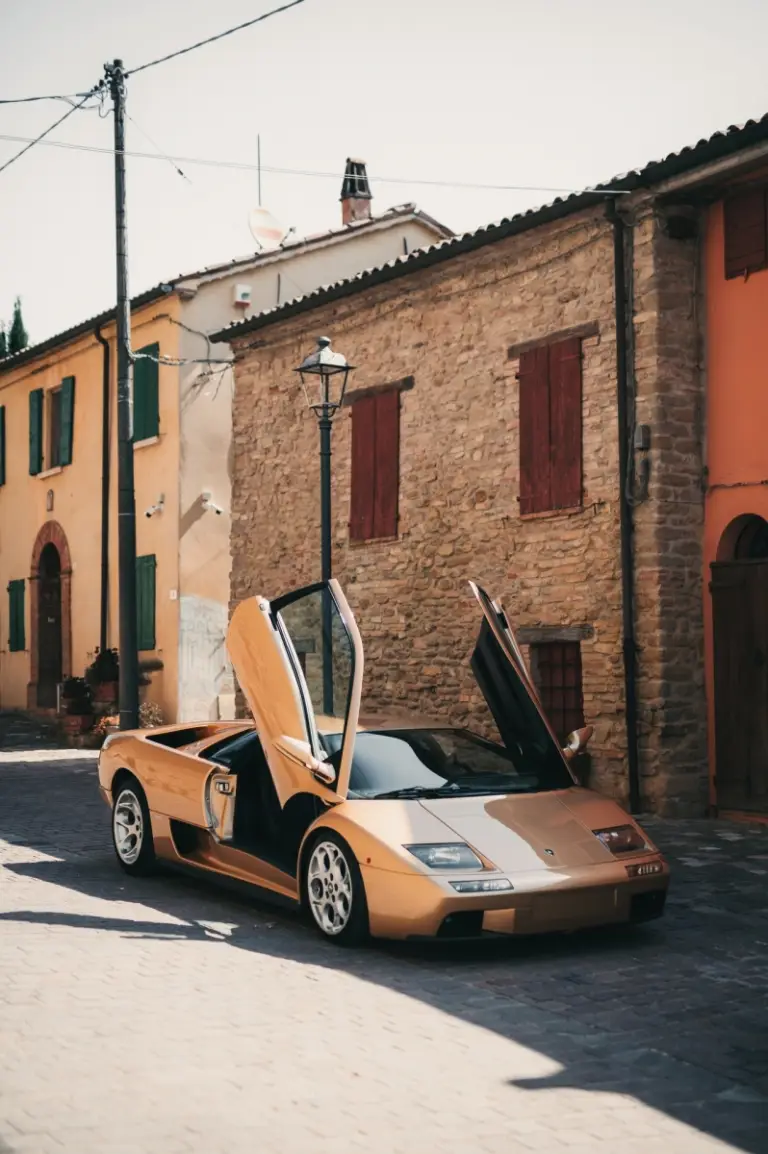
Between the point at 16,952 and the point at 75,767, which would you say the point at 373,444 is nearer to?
the point at 75,767

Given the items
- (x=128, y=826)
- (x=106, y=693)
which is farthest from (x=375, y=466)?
(x=128, y=826)

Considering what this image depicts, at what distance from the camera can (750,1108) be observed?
15.9 ft

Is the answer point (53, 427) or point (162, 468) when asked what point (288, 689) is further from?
point (53, 427)

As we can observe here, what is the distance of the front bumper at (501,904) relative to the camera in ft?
23.6

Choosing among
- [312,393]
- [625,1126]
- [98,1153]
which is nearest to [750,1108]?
[625,1126]

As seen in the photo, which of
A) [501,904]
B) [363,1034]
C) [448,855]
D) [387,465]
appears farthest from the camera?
[387,465]

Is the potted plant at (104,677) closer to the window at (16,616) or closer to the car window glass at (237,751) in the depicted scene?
the window at (16,616)

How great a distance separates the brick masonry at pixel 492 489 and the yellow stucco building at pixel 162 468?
163 cm

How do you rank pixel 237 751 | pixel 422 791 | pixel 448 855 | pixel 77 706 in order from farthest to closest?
pixel 77 706, pixel 237 751, pixel 422 791, pixel 448 855

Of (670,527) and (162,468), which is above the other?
(162,468)

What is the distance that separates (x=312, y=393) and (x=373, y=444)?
197 centimetres

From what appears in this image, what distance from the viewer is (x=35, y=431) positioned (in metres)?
28.5

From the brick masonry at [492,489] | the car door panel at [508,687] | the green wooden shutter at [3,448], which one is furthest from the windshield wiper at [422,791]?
the green wooden shutter at [3,448]

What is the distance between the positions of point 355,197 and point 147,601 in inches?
326
